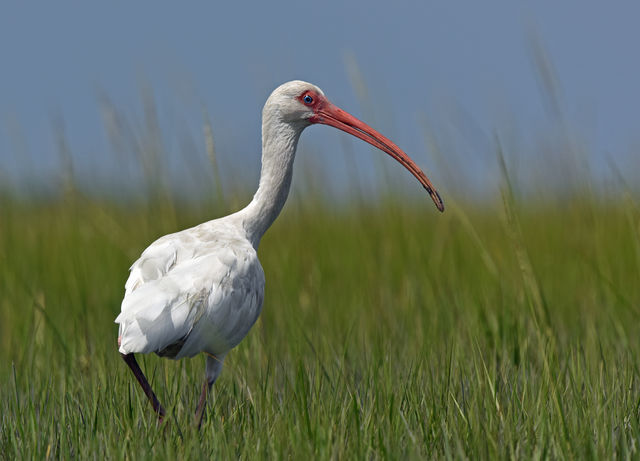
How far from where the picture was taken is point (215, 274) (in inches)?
166

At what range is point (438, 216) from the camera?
405 inches

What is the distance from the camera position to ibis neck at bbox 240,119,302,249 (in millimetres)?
4875

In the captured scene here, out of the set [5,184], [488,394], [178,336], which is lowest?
[488,394]

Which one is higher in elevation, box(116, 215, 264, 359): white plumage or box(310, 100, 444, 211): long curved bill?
box(310, 100, 444, 211): long curved bill

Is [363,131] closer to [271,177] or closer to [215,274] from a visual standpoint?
[271,177]

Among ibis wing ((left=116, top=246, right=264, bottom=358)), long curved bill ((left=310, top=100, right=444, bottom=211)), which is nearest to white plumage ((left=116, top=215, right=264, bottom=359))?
ibis wing ((left=116, top=246, right=264, bottom=358))

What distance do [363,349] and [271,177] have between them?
1.61 meters

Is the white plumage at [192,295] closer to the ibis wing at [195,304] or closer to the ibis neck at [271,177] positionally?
the ibis wing at [195,304]

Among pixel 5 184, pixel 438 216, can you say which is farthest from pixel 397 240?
pixel 5 184

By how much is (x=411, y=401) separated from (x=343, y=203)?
686 cm

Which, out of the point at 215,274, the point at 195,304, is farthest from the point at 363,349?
the point at 195,304

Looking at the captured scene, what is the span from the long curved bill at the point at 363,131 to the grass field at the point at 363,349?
0.56 meters

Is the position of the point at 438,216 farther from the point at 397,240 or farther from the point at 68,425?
the point at 68,425

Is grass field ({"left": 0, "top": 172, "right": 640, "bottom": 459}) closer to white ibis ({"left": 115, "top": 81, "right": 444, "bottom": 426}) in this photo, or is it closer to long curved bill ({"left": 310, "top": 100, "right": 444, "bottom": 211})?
white ibis ({"left": 115, "top": 81, "right": 444, "bottom": 426})
